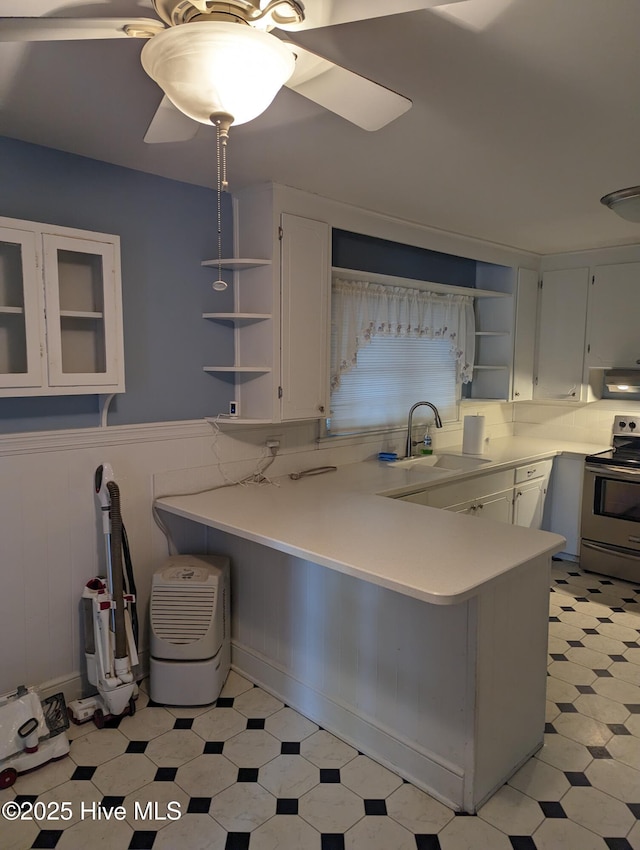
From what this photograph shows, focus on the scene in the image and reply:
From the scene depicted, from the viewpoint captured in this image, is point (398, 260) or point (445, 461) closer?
point (398, 260)

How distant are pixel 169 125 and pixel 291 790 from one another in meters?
2.13

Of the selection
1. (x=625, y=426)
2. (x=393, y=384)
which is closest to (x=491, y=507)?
(x=393, y=384)

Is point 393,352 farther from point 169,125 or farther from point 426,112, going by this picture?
point 169,125

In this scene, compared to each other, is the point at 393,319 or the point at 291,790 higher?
the point at 393,319

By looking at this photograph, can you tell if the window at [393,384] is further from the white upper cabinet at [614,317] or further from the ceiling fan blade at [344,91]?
the ceiling fan blade at [344,91]

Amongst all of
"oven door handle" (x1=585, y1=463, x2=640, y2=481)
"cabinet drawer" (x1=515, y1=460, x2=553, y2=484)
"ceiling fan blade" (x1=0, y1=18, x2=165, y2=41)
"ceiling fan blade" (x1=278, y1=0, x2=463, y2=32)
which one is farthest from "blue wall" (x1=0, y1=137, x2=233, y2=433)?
"oven door handle" (x1=585, y1=463, x2=640, y2=481)

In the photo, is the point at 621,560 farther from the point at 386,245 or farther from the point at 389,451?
the point at 386,245

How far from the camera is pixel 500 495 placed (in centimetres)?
390

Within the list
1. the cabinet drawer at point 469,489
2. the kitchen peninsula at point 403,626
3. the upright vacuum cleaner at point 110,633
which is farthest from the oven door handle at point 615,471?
the upright vacuum cleaner at point 110,633

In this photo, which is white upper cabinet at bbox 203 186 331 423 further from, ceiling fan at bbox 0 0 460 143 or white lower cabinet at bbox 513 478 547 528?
white lower cabinet at bbox 513 478 547 528

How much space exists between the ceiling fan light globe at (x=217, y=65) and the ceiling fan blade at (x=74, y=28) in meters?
0.06

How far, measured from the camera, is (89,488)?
2.51m

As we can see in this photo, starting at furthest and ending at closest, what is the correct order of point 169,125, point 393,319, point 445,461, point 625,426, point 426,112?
point 625,426 → point 445,461 → point 393,319 → point 426,112 → point 169,125

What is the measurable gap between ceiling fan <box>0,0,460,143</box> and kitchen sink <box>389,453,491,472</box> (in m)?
2.72
